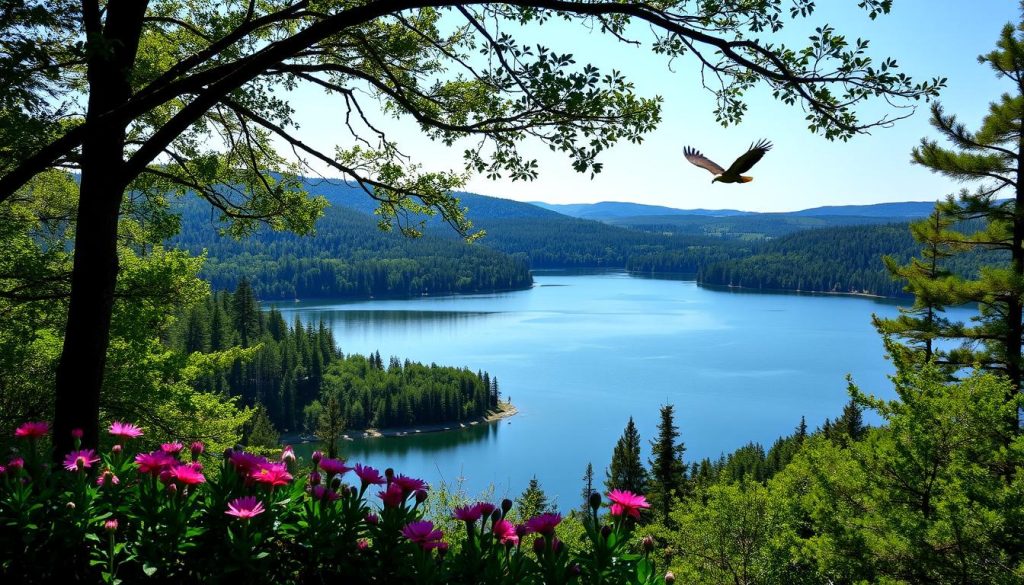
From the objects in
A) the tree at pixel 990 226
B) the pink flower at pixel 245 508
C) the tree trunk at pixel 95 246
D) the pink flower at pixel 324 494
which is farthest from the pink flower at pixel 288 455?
the tree at pixel 990 226

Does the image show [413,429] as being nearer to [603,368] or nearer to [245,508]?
[603,368]

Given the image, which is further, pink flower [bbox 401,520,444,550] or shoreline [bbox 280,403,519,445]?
shoreline [bbox 280,403,519,445]

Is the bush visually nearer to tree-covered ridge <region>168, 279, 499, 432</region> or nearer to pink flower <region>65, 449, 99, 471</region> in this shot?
pink flower <region>65, 449, 99, 471</region>

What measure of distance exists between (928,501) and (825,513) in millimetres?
994

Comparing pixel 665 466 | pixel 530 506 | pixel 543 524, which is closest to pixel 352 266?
pixel 665 466

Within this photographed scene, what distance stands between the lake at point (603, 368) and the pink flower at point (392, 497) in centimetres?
1229

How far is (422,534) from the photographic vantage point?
1.91m

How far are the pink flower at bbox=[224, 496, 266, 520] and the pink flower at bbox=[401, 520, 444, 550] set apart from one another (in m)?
0.41

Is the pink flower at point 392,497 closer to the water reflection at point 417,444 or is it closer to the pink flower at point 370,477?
the pink flower at point 370,477

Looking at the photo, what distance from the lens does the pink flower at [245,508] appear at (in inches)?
72.6

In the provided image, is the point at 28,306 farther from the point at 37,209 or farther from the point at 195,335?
the point at 195,335

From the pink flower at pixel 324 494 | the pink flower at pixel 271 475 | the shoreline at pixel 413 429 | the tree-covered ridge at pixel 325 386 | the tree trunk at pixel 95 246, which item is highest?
the tree trunk at pixel 95 246

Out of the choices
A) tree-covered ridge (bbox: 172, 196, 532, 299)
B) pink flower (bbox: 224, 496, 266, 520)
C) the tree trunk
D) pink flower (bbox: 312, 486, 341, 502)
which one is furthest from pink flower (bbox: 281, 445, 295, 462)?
tree-covered ridge (bbox: 172, 196, 532, 299)

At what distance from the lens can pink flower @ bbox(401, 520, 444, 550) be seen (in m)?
1.90
